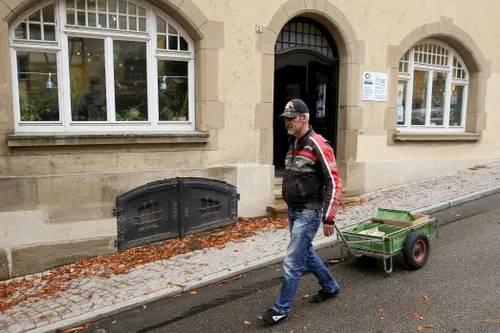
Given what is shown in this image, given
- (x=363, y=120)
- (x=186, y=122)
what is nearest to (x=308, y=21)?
(x=363, y=120)

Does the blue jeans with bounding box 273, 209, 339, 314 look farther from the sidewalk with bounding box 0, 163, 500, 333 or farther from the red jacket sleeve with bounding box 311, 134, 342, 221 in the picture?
the sidewalk with bounding box 0, 163, 500, 333

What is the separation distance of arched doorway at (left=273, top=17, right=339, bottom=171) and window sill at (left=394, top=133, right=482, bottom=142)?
63.6 inches

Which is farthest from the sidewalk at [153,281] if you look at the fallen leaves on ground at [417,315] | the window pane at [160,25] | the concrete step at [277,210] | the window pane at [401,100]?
the window pane at [160,25]

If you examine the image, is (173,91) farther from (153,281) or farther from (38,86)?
(153,281)

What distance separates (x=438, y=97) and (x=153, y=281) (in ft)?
28.5

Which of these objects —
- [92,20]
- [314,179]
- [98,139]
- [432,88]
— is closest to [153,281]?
[98,139]

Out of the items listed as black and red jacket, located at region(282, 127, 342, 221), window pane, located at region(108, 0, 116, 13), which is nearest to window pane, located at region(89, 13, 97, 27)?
window pane, located at region(108, 0, 116, 13)

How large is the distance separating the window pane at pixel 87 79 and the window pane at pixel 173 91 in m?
0.90

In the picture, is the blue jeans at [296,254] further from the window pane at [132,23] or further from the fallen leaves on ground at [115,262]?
the window pane at [132,23]

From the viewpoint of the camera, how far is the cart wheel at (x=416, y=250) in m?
4.77

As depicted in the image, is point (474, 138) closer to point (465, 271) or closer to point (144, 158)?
point (465, 271)

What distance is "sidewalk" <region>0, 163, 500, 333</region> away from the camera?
4195 mm

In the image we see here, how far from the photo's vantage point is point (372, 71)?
8766mm

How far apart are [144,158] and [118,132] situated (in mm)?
541
